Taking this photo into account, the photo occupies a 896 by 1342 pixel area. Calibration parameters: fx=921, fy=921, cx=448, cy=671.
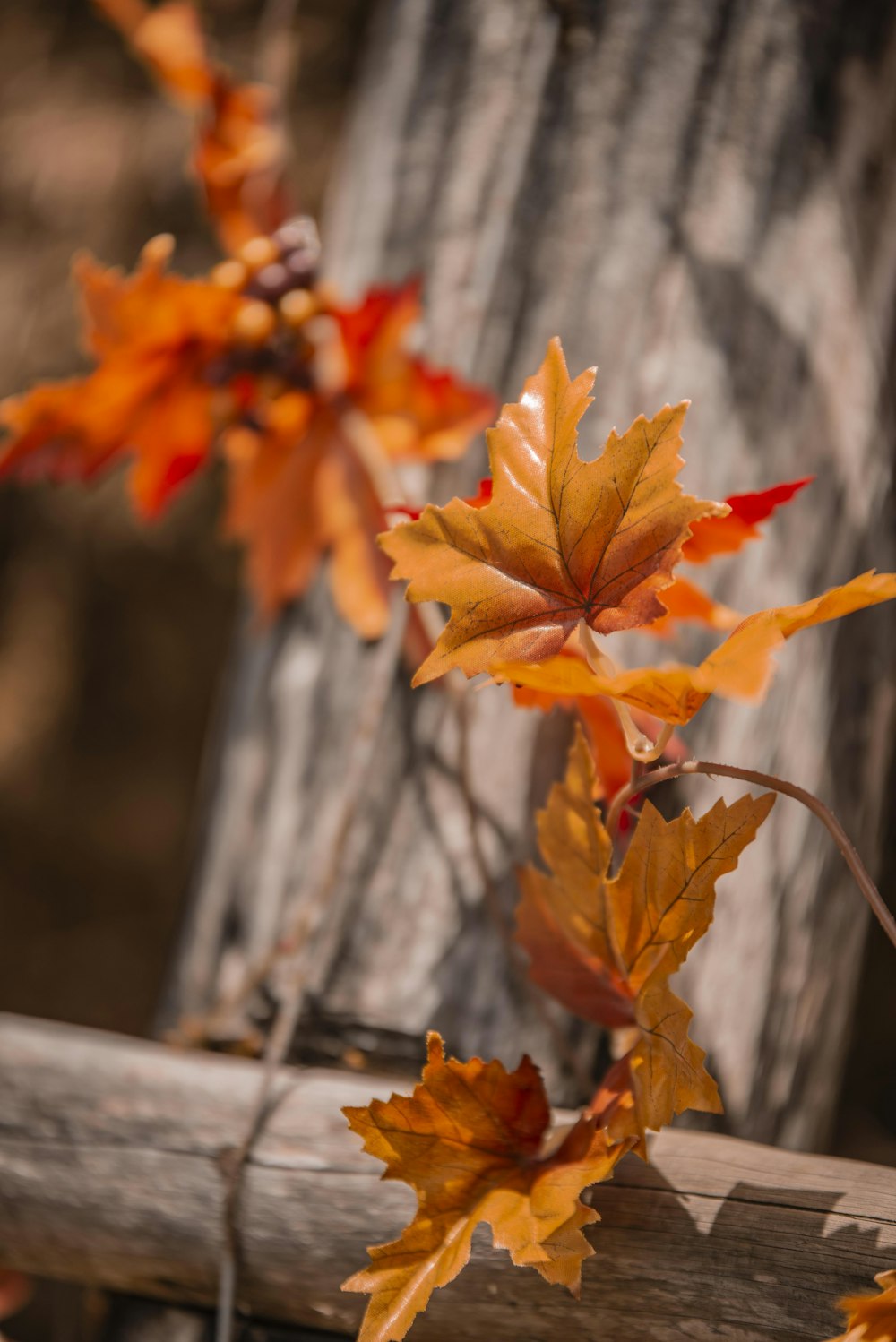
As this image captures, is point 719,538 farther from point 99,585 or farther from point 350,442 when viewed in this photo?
point 99,585

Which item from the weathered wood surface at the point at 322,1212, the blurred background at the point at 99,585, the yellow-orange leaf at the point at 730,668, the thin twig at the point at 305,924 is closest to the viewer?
the yellow-orange leaf at the point at 730,668

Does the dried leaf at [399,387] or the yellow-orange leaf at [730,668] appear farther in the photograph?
the dried leaf at [399,387]

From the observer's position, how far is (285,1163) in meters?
0.50

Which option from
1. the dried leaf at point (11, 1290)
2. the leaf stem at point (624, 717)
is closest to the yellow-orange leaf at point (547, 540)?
the leaf stem at point (624, 717)

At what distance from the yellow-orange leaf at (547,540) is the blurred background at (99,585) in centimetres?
97

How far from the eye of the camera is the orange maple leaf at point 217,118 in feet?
2.28

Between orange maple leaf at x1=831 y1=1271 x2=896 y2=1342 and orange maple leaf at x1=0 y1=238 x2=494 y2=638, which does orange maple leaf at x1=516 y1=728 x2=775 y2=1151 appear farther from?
orange maple leaf at x1=0 y1=238 x2=494 y2=638

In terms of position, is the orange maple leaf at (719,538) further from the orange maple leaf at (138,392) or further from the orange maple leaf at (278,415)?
the orange maple leaf at (138,392)

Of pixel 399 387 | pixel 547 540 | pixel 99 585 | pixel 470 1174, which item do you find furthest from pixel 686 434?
pixel 99 585

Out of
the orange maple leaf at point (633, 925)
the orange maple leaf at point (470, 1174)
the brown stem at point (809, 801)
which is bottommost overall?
the orange maple leaf at point (470, 1174)

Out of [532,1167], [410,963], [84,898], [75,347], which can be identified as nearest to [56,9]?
[75,347]

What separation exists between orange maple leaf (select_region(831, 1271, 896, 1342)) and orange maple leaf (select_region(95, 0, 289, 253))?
74cm

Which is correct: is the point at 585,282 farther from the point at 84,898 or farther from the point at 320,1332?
the point at 84,898

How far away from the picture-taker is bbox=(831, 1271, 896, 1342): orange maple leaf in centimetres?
30
